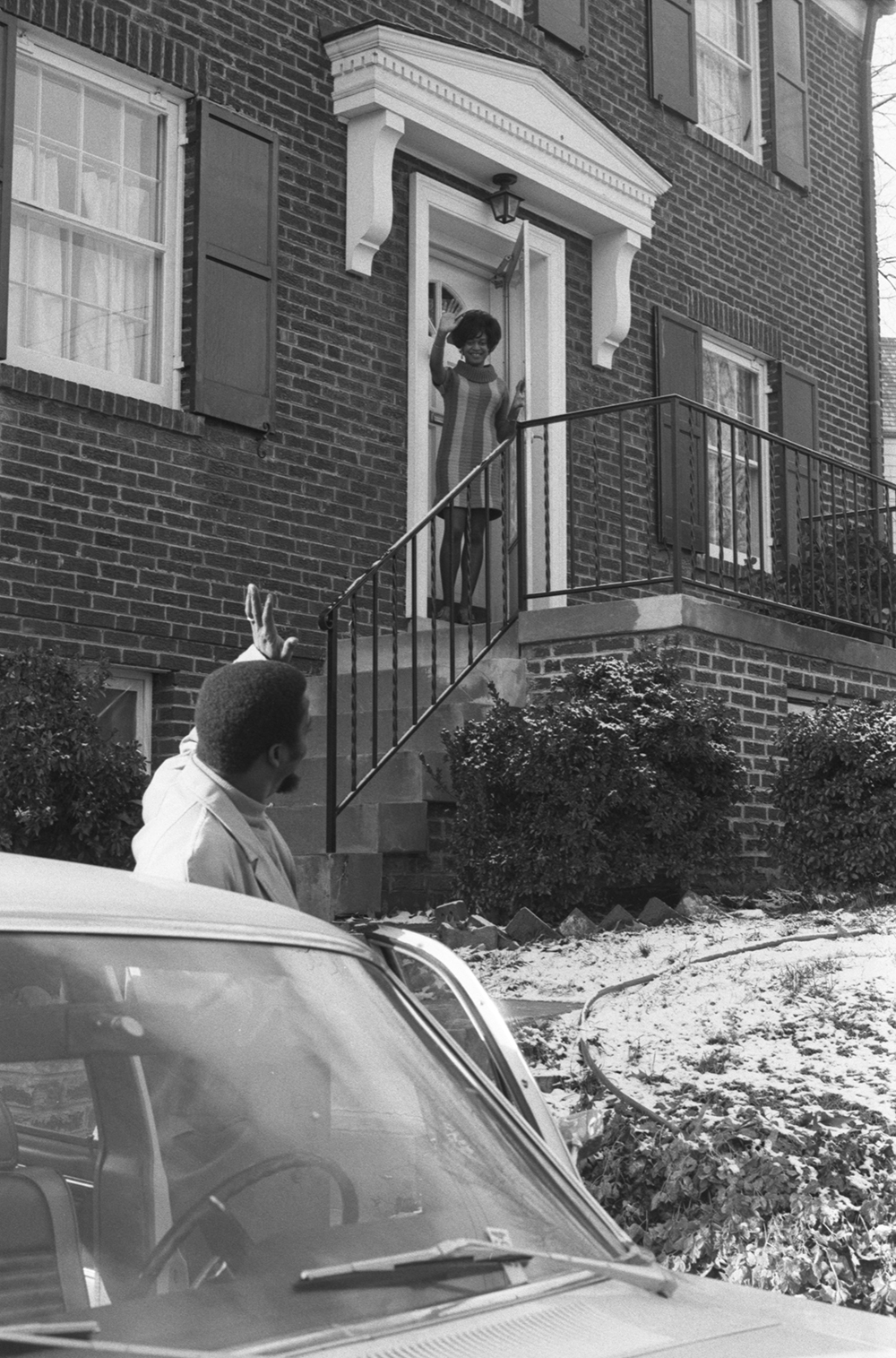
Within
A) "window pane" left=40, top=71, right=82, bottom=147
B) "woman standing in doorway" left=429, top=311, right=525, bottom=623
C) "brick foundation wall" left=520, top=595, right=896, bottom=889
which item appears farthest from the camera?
"woman standing in doorway" left=429, top=311, right=525, bottom=623

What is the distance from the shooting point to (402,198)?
33.9 feet

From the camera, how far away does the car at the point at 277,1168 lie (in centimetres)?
176

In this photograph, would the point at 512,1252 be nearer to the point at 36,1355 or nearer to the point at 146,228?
the point at 36,1355

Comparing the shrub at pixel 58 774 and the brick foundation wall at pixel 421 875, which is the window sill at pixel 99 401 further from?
the brick foundation wall at pixel 421 875

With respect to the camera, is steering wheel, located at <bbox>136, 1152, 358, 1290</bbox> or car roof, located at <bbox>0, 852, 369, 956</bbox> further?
car roof, located at <bbox>0, 852, 369, 956</bbox>

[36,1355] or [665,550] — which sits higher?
[665,550]

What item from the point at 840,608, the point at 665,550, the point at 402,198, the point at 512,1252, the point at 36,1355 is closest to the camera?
the point at 36,1355

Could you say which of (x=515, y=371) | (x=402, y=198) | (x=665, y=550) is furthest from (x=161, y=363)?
(x=665, y=550)

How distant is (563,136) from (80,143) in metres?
3.45

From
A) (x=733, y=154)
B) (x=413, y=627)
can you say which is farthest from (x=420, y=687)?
(x=733, y=154)

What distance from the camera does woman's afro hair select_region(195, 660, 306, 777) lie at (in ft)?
10.4

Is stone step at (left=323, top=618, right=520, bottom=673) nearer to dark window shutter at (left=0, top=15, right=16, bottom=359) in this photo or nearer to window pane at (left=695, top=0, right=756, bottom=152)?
dark window shutter at (left=0, top=15, right=16, bottom=359)

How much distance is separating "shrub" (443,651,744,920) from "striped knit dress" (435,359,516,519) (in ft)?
7.89

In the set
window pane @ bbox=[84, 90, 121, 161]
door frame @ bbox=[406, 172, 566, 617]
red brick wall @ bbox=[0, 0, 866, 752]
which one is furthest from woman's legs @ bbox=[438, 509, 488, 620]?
window pane @ bbox=[84, 90, 121, 161]
